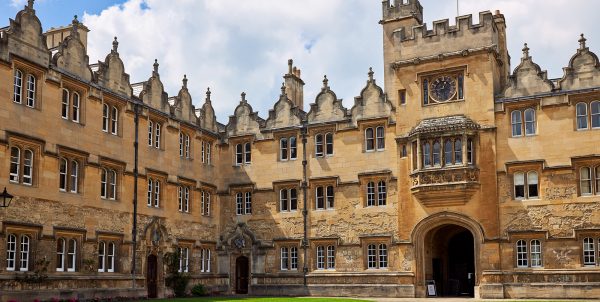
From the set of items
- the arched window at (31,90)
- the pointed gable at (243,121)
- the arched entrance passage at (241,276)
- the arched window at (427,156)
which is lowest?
the arched entrance passage at (241,276)

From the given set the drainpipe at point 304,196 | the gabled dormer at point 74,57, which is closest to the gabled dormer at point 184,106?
the drainpipe at point 304,196

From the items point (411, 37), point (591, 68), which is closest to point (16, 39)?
point (411, 37)

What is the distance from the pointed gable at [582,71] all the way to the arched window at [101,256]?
20639mm

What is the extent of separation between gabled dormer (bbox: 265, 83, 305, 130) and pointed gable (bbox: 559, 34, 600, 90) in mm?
12941

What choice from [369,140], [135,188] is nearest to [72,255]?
[135,188]

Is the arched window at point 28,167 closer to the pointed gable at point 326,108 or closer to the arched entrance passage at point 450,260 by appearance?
the pointed gable at point 326,108

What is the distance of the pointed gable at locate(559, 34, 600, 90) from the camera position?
30484 mm

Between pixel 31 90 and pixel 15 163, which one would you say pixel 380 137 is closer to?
pixel 31 90

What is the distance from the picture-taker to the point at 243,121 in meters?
38.5

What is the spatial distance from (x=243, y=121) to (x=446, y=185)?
477 inches

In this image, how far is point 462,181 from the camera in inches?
1236

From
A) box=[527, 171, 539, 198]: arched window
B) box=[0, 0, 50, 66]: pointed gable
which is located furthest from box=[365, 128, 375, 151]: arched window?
box=[0, 0, 50, 66]: pointed gable

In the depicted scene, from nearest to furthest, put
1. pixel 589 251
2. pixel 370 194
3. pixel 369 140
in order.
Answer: pixel 589 251
pixel 370 194
pixel 369 140

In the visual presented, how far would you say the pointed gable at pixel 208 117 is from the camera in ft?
123
